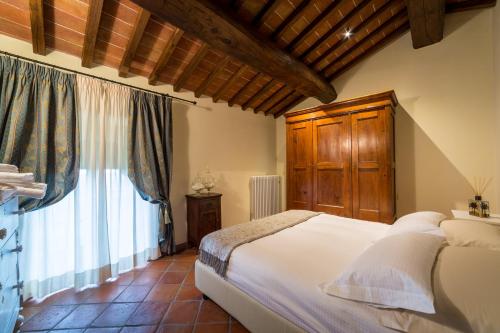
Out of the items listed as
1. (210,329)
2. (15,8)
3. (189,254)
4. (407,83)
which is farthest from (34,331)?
(407,83)

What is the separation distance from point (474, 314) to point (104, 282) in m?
2.93

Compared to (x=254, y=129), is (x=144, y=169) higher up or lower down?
lower down

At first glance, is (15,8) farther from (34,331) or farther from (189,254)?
(189,254)

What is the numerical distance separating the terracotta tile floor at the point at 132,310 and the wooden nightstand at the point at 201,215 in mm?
768

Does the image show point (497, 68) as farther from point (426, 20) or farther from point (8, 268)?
point (8, 268)

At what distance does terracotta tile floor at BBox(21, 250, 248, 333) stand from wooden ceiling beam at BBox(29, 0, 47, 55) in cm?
239

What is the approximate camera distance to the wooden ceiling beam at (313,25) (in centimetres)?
233

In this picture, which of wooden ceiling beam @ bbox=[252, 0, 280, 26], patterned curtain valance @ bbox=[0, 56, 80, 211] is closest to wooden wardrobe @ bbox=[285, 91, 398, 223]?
wooden ceiling beam @ bbox=[252, 0, 280, 26]

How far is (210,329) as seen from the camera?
4.93 ft

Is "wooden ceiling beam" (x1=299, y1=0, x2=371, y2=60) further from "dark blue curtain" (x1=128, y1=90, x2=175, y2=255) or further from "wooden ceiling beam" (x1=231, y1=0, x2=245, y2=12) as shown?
"dark blue curtain" (x1=128, y1=90, x2=175, y2=255)

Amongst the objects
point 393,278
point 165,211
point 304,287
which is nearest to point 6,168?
point 165,211

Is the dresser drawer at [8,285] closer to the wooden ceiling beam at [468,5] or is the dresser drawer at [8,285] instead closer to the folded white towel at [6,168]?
the folded white towel at [6,168]

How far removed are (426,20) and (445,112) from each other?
1221mm

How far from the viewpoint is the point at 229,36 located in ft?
6.50
